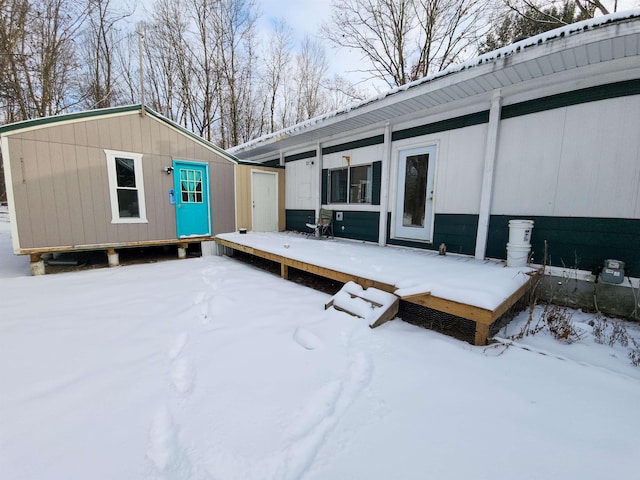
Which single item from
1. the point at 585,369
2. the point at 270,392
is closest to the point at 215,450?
the point at 270,392

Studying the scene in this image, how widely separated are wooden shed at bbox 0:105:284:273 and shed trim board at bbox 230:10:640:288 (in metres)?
3.06

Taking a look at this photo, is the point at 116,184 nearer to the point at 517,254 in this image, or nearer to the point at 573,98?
the point at 517,254

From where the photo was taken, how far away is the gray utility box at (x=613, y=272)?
2660 mm

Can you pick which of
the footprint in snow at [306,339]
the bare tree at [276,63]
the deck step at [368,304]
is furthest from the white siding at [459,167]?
the bare tree at [276,63]

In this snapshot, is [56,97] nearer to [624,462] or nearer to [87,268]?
[87,268]

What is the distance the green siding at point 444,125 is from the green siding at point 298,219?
2.73 m

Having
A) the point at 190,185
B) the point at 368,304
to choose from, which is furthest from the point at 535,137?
the point at 190,185

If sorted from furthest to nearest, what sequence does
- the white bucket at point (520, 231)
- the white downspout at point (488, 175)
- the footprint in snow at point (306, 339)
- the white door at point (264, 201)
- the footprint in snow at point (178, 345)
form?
the white door at point (264, 201), the white downspout at point (488, 175), the white bucket at point (520, 231), the footprint in snow at point (306, 339), the footprint in snow at point (178, 345)

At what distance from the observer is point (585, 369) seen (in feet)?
5.96

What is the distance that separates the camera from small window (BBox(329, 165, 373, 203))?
5281mm

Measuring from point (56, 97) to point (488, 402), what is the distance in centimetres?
1582

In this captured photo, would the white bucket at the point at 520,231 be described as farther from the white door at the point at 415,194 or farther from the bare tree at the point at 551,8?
the bare tree at the point at 551,8

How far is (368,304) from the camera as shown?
8.46 ft

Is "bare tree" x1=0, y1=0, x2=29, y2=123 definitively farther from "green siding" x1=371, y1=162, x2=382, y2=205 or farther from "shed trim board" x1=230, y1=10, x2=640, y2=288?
"shed trim board" x1=230, y1=10, x2=640, y2=288
